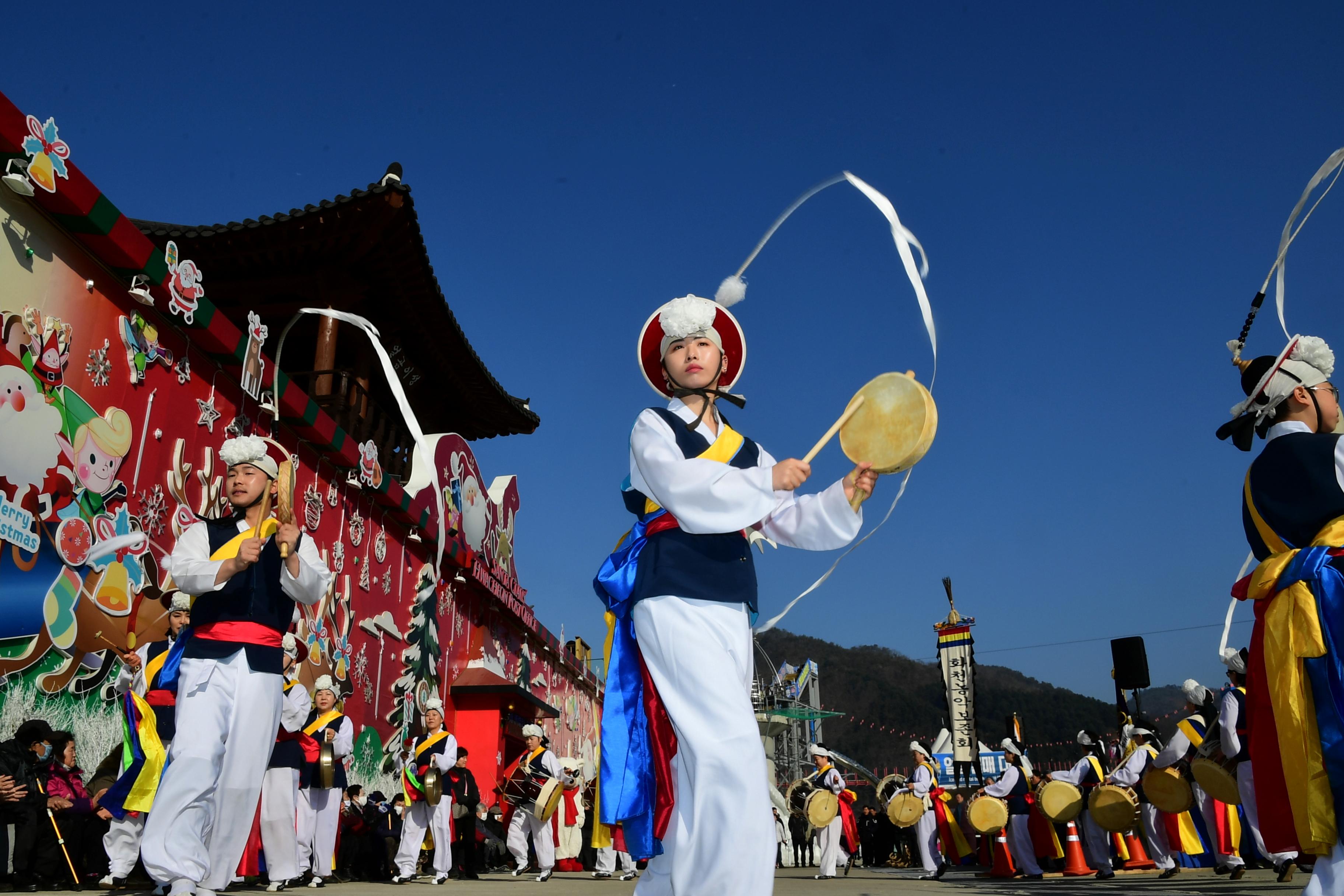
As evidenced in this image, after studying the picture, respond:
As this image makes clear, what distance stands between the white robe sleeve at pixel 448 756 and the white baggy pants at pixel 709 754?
7.20 m

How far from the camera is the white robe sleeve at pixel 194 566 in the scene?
13.0ft

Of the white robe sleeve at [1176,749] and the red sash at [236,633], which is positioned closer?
the red sash at [236,633]

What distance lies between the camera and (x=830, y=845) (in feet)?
42.2

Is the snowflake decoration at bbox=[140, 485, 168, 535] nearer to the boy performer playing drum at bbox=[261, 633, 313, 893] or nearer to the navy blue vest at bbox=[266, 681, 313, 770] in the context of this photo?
the boy performer playing drum at bbox=[261, 633, 313, 893]

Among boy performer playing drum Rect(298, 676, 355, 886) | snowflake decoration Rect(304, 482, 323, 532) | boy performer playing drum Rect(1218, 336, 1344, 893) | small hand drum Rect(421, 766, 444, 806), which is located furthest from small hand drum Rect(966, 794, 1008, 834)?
boy performer playing drum Rect(1218, 336, 1344, 893)

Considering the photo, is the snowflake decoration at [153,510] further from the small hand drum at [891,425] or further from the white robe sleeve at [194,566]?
the small hand drum at [891,425]

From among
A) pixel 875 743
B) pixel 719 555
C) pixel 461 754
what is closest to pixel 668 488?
pixel 719 555

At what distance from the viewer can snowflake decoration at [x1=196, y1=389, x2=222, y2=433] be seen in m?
8.07

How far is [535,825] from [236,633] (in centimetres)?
834

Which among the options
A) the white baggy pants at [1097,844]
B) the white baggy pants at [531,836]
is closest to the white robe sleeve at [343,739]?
the white baggy pants at [531,836]

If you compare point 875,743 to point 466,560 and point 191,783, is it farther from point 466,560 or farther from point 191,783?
point 191,783

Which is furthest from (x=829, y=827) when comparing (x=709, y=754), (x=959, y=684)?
(x=959, y=684)

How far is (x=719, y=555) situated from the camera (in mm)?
3000

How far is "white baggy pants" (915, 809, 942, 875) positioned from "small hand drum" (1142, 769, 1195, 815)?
23.1 feet
